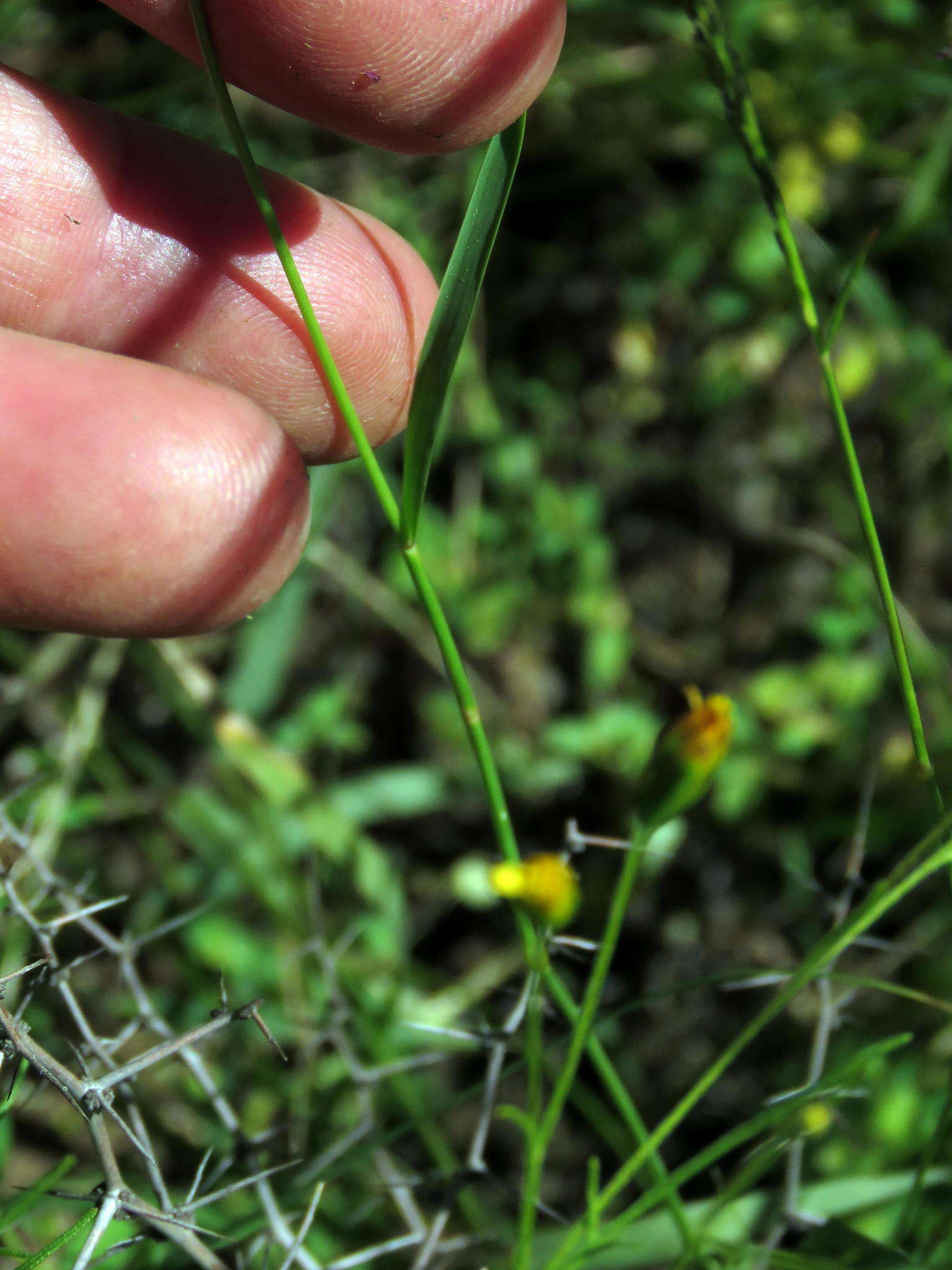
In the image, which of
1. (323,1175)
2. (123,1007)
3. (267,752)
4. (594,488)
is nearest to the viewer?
(323,1175)

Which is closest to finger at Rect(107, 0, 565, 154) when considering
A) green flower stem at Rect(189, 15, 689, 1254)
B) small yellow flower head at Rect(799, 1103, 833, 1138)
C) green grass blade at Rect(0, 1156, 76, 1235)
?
green flower stem at Rect(189, 15, 689, 1254)

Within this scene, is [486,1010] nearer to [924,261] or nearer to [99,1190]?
[99,1190]

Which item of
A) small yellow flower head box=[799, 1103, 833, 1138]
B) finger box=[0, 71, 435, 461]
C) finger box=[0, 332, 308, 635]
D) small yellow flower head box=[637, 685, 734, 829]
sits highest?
finger box=[0, 71, 435, 461]

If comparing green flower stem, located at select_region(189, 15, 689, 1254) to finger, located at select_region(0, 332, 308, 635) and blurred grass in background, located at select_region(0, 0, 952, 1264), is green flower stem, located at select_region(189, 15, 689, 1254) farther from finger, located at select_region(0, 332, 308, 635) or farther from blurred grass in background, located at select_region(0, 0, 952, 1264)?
blurred grass in background, located at select_region(0, 0, 952, 1264)

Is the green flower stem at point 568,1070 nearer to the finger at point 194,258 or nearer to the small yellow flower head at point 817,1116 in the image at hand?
the small yellow flower head at point 817,1116

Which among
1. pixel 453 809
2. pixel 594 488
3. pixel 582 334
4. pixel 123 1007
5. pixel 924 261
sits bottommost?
pixel 123 1007

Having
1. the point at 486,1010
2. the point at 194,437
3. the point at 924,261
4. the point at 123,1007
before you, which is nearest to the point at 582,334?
the point at 924,261
